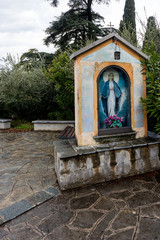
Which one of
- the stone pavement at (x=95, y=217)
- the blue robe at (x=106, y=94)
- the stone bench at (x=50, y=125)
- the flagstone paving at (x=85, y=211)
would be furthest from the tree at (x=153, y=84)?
the stone bench at (x=50, y=125)

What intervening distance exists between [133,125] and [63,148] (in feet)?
5.83

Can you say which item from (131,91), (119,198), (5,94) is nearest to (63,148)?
(119,198)

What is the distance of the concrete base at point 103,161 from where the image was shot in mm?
3371

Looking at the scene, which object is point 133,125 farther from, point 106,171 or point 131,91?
point 106,171

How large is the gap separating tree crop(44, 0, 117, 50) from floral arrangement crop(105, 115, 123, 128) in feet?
43.7

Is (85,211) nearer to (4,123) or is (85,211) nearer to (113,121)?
(113,121)

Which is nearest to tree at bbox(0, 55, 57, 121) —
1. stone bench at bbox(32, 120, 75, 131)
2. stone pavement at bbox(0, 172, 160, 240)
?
stone bench at bbox(32, 120, 75, 131)

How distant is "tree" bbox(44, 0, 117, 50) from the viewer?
51.2 ft

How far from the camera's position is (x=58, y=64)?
9336 millimetres

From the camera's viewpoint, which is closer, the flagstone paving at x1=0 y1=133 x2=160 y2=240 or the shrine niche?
the flagstone paving at x1=0 y1=133 x2=160 y2=240

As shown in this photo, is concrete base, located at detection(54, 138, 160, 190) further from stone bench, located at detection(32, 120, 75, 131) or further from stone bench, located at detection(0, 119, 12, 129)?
stone bench, located at detection(0, 119, 12, 129)

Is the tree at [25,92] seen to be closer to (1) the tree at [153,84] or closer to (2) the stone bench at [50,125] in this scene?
(2) the stone bench at [50,125]

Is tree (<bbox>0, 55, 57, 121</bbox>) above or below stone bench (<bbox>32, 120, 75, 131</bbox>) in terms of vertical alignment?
above

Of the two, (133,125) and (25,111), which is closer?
(133,125)
